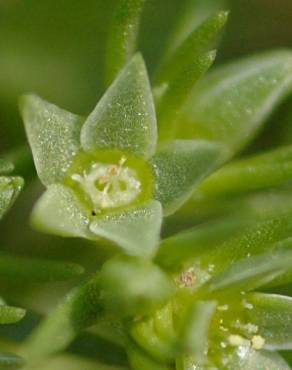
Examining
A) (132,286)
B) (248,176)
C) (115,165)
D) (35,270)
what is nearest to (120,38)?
(115,165)

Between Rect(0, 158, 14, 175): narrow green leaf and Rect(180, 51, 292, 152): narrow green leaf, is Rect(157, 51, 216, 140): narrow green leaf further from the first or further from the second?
Rect(0, 158, 14, 175): narrow green leaf

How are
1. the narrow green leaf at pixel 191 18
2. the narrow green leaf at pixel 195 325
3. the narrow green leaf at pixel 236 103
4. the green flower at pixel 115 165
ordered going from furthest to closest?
the narrow green leaf at pixel 191 18 < the narrow green leaf at pixel 236 103 < the green flower at pixel 115 165 < the narrow green leaf at pixel 195 325

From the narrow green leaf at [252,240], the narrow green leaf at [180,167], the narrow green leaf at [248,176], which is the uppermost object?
the narrow green leaf at [248,176]

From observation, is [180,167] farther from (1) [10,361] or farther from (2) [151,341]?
(1) [10,361]

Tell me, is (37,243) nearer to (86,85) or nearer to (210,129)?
(210,129)

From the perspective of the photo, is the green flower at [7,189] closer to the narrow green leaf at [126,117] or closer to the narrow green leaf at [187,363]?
the narrow green leaf at [126,117]

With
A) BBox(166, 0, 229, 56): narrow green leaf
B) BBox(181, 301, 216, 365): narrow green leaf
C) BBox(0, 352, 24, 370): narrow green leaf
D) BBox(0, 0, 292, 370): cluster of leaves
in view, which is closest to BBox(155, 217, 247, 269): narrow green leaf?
BBox(0, 0, 292, 370): cluster of leaves

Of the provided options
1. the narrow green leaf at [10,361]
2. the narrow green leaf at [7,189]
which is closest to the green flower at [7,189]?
the narrow green leaf at [7,189]
